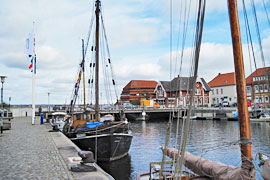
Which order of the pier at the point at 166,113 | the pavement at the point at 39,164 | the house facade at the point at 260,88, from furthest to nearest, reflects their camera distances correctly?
the pier at the point at 166,113 < the house facade at the point at 260,88 < the pavement at the point at 39,164

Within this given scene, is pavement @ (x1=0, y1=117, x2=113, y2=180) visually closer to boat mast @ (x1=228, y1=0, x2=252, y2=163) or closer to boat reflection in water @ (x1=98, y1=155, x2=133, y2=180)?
boat reflection in water @ (x1=98, y1=155, x2=133, y2=180)

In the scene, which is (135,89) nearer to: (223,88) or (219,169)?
(223,88)

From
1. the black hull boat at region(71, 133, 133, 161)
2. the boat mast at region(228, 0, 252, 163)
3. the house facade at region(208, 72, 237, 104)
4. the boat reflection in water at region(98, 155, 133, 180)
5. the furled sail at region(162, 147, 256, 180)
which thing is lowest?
the boat reflection in water at region(98, 155, 133, 180)

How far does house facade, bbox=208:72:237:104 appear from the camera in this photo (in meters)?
72.6

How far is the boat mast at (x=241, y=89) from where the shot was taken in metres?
4.60

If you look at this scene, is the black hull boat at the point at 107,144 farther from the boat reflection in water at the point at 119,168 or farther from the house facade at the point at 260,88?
the house facade at the point at 260,88

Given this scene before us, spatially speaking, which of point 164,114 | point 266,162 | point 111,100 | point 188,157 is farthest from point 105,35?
point 164,114

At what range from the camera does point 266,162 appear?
13.9 feet

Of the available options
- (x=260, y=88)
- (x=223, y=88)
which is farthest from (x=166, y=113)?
(x=223, y=88)

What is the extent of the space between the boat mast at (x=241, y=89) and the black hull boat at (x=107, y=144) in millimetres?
11812

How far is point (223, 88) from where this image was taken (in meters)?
75.3

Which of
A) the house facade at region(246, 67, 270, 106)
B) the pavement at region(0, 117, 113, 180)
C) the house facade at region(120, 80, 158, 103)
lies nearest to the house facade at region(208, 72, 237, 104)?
the house facade at region(246, 67, 270, 106)

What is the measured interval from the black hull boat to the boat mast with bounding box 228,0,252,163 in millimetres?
11812

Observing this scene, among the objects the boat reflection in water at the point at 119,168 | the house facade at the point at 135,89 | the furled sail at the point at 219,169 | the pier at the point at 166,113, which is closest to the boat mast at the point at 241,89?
the furled sail at the point at 219,169
